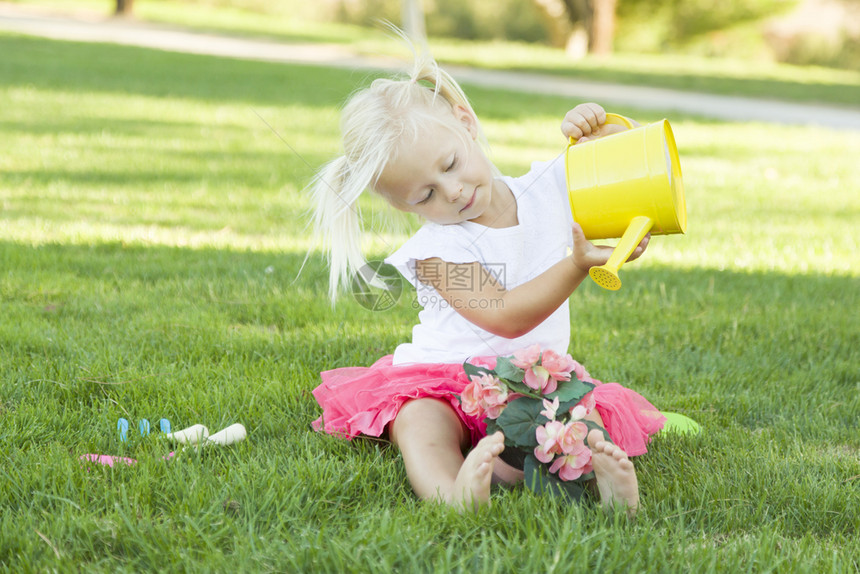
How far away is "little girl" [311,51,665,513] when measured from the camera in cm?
188

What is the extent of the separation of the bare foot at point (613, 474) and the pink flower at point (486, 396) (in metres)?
0.20

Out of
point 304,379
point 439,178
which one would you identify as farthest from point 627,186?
point 304,379

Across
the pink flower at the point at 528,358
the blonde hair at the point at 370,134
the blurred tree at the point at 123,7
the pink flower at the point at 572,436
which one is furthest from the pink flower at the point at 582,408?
the blurred tree at the point at 123,7

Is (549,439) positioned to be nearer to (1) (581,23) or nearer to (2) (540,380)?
(2) (540,380)

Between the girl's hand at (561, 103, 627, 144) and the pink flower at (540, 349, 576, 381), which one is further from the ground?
the girl's hand at (561, 103, 627, 144)

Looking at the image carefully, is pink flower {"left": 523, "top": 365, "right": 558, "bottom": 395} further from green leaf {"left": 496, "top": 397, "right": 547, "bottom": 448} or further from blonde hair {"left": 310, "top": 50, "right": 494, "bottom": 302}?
blonde hair {"left": 310, "top": 50, "right": 494, "bottom": 302}

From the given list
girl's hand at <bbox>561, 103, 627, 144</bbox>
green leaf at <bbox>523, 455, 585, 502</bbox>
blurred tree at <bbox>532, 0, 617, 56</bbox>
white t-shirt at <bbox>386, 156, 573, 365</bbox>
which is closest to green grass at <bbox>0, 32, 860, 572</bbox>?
green leaf at <bbox>523, 455, 585, 502</bbox>

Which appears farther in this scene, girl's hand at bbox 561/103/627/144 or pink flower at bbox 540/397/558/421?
girl's hand at bbox 561/103/627/144

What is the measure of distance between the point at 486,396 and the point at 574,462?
0.74ft

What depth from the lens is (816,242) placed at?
413 cm

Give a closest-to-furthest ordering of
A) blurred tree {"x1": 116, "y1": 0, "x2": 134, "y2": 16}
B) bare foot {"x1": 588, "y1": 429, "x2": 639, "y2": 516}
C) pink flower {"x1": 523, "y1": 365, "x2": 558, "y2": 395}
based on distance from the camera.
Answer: bare foot {"x1": 588, "y1": 429, "x2": 639, "y2": 516} < pink flower {"x1": 523, "y1": 365, "x2": 558, "y2": 395} < blurred tree {"x1": 116, "y1": 0, "x2": 134, "y2": 16}

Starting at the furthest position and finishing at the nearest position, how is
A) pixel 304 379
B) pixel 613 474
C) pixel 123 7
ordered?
pixel 123 7 → pixel 304 379 → pixel 613 474

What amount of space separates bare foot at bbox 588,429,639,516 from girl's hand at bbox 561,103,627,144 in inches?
31.0

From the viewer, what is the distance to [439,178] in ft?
6.54
